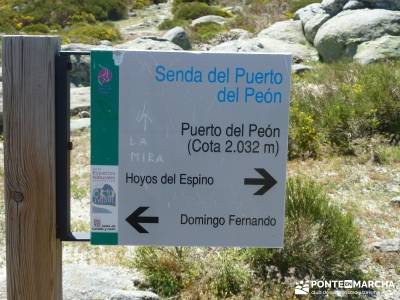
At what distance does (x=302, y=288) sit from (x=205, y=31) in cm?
2123

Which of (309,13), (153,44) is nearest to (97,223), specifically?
(153,44)

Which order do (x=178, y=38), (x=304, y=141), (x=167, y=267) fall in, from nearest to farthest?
(x=167, y=267), (x=304, y=141), (x=178, y=38)

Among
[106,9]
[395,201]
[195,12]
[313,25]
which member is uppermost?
[106,9]

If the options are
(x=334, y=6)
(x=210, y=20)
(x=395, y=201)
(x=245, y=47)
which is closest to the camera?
(x=395, y=201)

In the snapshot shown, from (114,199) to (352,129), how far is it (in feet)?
18.6

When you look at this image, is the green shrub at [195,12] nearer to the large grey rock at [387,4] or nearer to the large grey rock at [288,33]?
the large grey rock at [288,33]

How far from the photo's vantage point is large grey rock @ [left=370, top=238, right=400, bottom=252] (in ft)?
15.6

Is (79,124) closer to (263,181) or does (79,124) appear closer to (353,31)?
(263,181)

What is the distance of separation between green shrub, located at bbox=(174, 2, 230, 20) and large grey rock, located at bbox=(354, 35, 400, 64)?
47.6ft

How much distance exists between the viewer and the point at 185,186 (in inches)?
111

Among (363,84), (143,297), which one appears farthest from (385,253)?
(363,84)

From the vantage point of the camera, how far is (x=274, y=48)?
709 inches

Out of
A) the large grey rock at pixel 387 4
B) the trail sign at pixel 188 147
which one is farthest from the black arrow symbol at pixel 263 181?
the large grey rock at pixel 387 4

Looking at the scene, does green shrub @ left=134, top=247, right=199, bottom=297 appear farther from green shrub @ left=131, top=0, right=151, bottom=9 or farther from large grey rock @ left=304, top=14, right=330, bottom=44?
green shrub @ left=131, top=0, right=151, bottom=9
